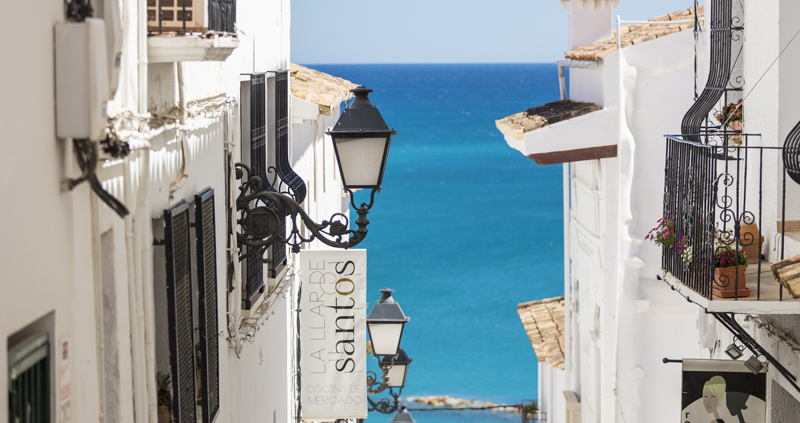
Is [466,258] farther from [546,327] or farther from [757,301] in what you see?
[757,301]

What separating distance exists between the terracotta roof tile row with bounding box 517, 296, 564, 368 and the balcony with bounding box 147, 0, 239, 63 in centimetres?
1217

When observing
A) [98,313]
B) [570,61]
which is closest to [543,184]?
[570,61]

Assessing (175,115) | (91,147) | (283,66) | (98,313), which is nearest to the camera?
(91,147)

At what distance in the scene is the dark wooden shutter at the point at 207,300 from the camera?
232 inches

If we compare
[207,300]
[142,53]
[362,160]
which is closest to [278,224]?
[207,300]

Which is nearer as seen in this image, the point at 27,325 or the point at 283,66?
the point at 27,325

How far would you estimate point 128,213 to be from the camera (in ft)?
12.0

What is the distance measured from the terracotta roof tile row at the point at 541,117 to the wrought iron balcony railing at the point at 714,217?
3.83 meters

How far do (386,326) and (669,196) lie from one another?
13.3 feet

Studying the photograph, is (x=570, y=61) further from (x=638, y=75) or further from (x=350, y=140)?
(x=350, y=140)

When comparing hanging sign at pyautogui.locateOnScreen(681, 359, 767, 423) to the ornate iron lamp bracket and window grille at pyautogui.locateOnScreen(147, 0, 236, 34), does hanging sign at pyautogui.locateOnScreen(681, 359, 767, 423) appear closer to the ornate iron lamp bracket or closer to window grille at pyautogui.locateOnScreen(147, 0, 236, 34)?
the ornate iron lamp bracket

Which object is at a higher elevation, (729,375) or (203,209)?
(203,209)

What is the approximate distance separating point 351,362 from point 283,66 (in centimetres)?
372

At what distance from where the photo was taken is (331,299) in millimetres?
9508
